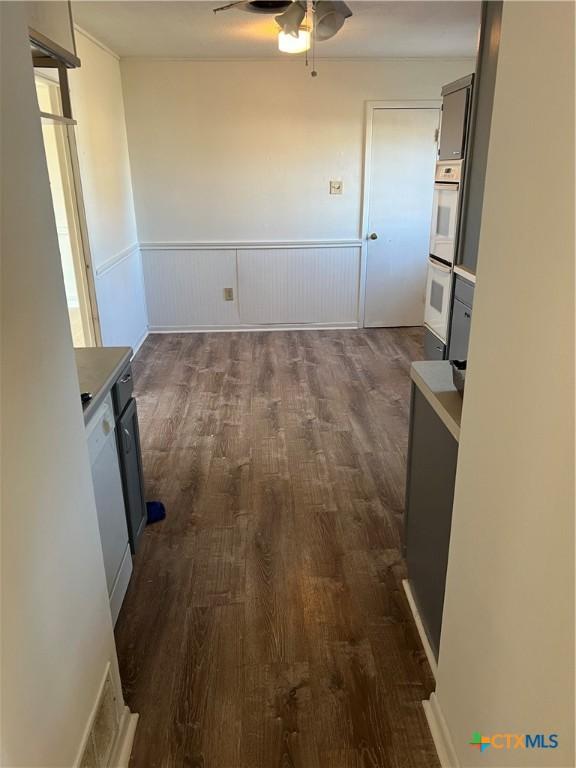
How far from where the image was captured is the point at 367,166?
529 centimetres

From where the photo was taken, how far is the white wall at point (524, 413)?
A: 0.87 m

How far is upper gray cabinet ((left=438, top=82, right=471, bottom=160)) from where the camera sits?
302 cm

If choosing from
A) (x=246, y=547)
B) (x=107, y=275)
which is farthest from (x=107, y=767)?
(x=107, y=275)

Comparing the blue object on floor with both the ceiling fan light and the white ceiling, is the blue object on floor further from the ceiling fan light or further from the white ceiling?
the white ceiling

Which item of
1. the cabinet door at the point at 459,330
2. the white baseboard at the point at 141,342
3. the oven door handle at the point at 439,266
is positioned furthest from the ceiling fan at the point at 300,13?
the white baseboard at the point at 141,342

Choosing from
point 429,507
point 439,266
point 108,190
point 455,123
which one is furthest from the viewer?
point 108,190

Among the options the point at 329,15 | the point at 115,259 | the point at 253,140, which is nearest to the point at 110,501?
the point at 329,15

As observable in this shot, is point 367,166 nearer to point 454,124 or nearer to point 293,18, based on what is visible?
point 454,124

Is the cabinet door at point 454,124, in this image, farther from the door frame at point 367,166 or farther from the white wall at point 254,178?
the white wall at point 254,178

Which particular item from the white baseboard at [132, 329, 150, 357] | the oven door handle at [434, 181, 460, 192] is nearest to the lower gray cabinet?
the oven door handle at [434, 181, 460, 192]

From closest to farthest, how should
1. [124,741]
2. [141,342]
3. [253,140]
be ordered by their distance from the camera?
[124,741] → [253,140] → [141,342]

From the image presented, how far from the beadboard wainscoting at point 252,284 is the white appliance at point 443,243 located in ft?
6.20

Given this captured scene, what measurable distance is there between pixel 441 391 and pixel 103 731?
4.62ft

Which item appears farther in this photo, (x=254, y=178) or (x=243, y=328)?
(x=243, y=328)
